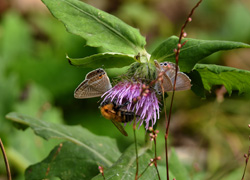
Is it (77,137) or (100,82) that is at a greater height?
(100,82)

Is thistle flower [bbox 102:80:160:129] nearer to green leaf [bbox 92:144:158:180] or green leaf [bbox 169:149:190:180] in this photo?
green leaf [bbox 92:144:158:180]

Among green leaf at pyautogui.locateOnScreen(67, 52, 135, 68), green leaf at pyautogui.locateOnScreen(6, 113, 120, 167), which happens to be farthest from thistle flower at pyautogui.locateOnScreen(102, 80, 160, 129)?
green leaf at pyautogui.locateOnScreen(6, 113, 120, 167)

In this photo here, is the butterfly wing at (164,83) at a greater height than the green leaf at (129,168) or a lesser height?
greater

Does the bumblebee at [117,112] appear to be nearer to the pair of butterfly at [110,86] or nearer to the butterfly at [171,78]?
the pair of butterfly at [110,86]

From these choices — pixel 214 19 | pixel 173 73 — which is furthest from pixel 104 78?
pixel 214 19

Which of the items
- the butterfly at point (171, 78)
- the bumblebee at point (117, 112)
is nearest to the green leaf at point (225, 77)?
the butterfly at point (171, 78)

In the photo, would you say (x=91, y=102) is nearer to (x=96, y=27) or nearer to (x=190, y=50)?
(x=96, y=27)

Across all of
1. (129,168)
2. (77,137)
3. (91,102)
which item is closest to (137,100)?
(129,168)
